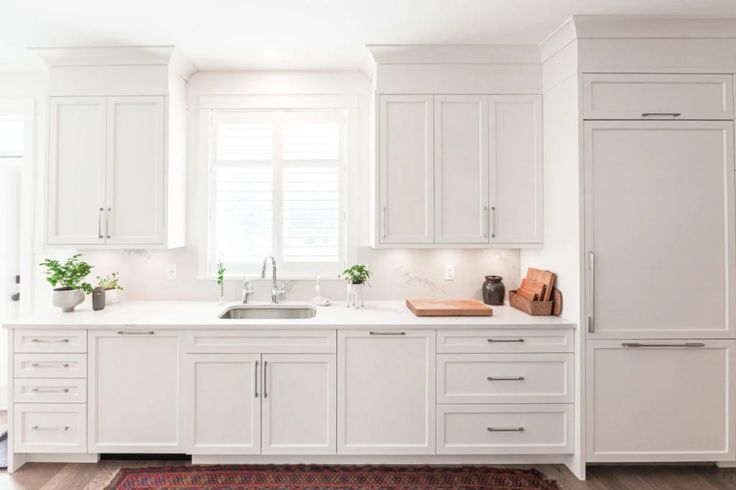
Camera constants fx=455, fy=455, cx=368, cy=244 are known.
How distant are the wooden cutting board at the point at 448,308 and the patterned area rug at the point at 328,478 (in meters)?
0.87

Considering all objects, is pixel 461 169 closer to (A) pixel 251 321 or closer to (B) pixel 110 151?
(A) pixel 251 321

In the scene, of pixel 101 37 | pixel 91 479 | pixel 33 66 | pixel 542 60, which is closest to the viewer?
pixel 91 479

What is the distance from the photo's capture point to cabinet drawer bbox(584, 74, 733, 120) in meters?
2.51

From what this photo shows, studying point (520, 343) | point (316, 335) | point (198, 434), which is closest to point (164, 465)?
point (198, 434)

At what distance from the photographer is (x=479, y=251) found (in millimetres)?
3316

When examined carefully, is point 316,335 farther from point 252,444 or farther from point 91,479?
point 91,479

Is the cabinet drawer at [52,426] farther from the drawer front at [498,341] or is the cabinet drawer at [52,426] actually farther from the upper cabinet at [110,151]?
the drawer front at [498,341]

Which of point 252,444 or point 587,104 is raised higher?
point 587,104

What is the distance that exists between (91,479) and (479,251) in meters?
2.76

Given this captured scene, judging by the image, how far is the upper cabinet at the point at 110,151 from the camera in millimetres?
2906

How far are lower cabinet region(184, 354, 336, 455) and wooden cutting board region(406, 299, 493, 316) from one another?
62 cm

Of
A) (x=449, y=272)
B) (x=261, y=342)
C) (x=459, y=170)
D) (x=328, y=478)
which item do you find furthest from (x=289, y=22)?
(x=328, y=478)

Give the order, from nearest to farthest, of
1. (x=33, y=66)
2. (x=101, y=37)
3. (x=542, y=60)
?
1. (x=101, y=37)
2. (x=542, y=60)
3. (x=33, y=66)

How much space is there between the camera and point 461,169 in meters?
2.93
